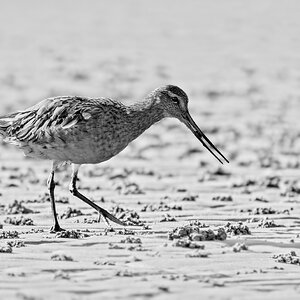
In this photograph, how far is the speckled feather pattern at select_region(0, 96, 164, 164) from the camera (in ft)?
27.9

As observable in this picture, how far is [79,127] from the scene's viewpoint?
850 centimetres

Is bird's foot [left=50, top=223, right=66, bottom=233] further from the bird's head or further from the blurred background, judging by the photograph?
the blurred background

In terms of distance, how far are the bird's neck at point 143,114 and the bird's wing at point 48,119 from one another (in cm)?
43

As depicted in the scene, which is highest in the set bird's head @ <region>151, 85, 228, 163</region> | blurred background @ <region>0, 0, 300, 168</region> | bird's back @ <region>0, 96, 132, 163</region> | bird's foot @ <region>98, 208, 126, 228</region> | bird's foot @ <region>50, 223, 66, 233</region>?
blurred background @ <region>0, 0, 300, 168</region>

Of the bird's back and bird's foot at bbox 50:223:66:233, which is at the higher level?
the bird's back

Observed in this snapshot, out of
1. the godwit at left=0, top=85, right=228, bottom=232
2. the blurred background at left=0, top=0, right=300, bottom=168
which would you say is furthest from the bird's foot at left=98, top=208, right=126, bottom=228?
the blurred background at left=0, top=0, right=300, bottom=168

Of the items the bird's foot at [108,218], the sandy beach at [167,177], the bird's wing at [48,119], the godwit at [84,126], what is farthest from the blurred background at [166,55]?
the bird's foot at [108,218]

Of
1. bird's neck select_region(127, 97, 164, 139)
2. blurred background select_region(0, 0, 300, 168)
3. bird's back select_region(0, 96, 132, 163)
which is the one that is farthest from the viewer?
blurred background select_region(0, 0, 300, 168)

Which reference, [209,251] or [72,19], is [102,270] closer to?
[209,251]

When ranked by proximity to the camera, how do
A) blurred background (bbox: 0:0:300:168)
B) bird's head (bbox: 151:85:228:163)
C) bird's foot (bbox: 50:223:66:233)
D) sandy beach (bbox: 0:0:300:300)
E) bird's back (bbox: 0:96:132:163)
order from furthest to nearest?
blurred background (bbox: 0:0:300:168) < bird's head (bbox: 151:85:228:163) < bird's back (bbox: 0:96:132:163) < bird's foot (bbox: 50:223:66:233) < sandy beach (bbox: 0:0:300:300)

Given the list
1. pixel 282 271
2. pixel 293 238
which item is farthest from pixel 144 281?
pixel 293 238

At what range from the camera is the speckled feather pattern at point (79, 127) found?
8500 millimetres

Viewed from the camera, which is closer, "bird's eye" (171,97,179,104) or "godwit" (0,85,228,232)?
"godwit" (0,85,228,232)

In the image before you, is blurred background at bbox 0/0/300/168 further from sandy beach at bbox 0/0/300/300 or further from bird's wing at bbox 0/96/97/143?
bird's wing at bbox 0/96/97/143
